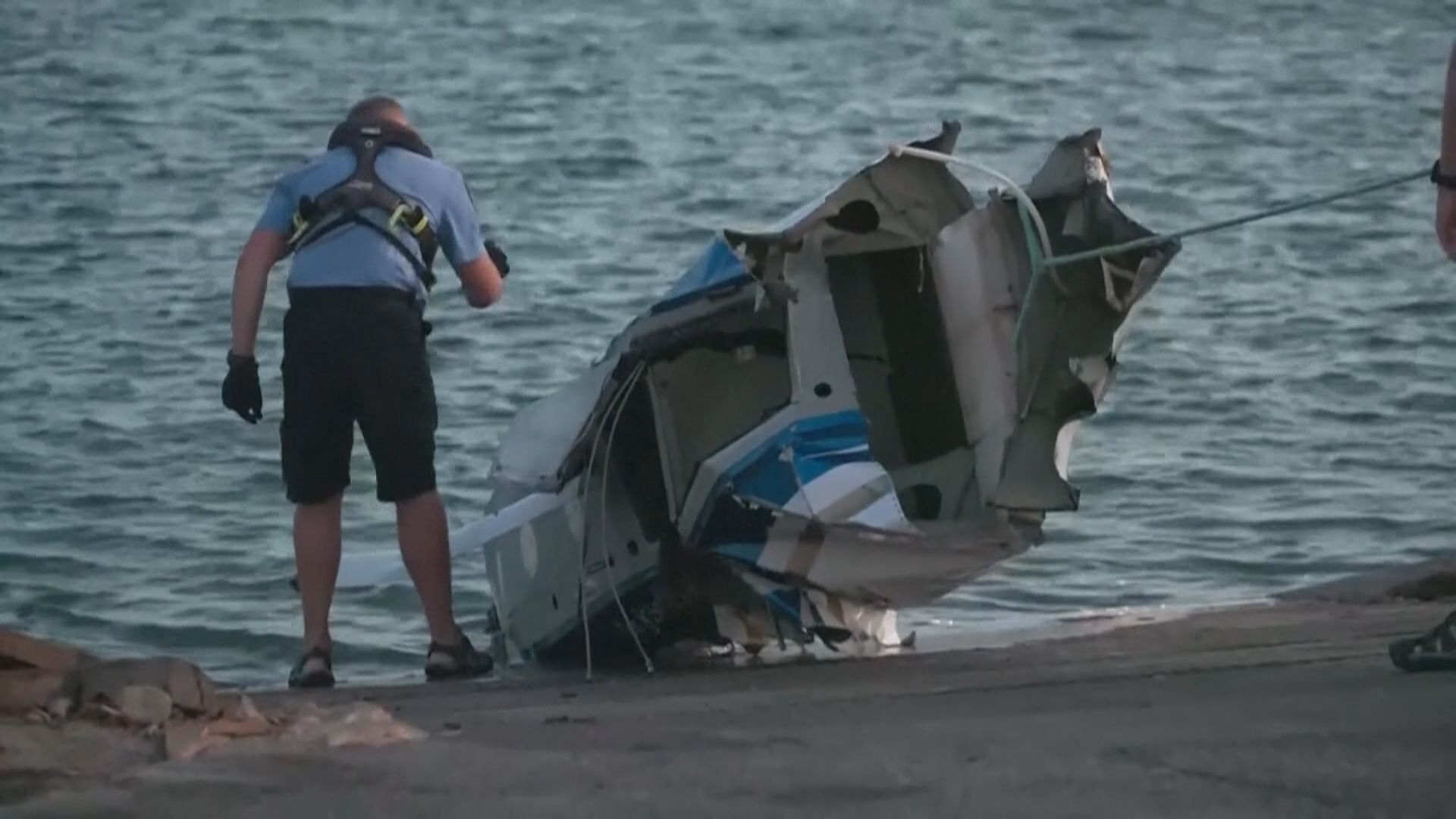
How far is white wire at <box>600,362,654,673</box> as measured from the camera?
8.22 m

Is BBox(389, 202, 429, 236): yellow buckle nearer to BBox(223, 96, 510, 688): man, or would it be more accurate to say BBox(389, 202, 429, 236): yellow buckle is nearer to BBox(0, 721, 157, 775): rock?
BBox(223, 96, 510, 688): man

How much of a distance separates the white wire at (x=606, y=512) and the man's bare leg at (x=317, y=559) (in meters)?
0.80

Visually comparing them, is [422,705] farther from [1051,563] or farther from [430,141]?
[430,141]

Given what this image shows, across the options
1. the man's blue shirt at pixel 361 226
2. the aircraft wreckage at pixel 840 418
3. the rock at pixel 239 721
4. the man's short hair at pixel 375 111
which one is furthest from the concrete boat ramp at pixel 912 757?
the man's short hair at pixel 375 111

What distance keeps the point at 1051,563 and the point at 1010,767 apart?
6.31m

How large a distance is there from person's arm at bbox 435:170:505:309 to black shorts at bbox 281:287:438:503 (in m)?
0.17

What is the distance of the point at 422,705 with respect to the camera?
6883 millimetres

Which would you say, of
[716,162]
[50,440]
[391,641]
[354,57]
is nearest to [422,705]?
[391,641]

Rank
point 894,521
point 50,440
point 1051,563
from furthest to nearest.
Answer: point 50,440 < point 1051,563 < point 894,521

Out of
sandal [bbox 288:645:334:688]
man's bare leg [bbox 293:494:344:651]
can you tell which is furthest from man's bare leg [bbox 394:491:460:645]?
sandal [bbox 288:645:334:688]

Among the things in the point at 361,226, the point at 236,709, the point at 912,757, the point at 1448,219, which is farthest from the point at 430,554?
the point at 1448,219

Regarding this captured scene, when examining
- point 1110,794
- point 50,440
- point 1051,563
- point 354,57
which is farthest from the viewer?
point 354,57

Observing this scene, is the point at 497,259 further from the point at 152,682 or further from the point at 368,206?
the point at 152,682

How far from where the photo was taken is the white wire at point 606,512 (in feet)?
27.0
